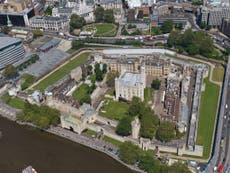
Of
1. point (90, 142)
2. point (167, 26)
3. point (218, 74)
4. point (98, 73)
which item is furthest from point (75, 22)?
point (90, 142)

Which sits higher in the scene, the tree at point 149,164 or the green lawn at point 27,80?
the green lawn at point 27,80

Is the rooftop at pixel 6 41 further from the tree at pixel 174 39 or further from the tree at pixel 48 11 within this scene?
the tree at pixel 174 39

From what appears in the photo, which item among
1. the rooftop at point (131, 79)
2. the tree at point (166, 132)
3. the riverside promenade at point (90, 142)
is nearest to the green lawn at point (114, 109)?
the rooftop at point (131, 79)

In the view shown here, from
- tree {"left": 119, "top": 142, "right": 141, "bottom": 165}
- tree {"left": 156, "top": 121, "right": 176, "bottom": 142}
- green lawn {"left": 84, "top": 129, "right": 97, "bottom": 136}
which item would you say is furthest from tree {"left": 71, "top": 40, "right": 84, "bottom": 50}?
tree {"left": 119, "top": 142, "right": 141, "bottom": 165}

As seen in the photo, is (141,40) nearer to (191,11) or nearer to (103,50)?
(103,50)

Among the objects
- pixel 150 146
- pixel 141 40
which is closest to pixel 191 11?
pixel 141 40
